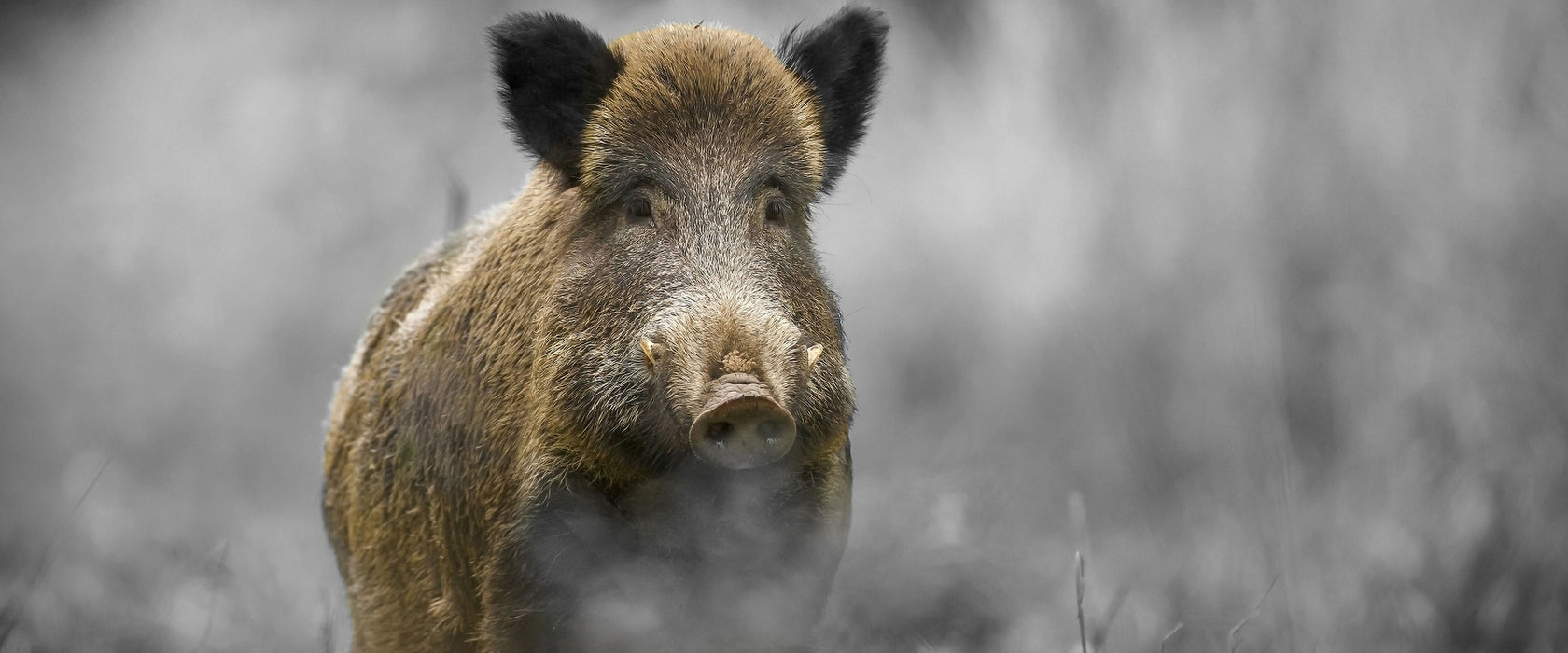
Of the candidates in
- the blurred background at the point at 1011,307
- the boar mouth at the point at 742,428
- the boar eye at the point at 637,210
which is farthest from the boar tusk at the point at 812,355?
the blurred background at the point at 1011,307

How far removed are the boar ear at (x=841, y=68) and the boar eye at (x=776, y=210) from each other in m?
0.20

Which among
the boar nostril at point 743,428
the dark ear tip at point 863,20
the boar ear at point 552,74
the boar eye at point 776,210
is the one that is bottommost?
the boar nostril at point 743,428

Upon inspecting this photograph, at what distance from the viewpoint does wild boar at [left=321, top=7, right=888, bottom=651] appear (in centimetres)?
372

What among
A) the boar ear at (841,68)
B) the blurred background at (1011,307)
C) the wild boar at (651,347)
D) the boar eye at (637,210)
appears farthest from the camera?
the blurred background at (1011,307)

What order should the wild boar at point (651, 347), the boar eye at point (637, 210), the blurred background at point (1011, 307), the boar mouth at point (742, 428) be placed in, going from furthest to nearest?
the blurred background at point (1011, 307), the boar eye at point (637, 210), the wild boar at point (651, 347), the boar mouth at point (742, 428)

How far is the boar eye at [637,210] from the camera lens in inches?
153

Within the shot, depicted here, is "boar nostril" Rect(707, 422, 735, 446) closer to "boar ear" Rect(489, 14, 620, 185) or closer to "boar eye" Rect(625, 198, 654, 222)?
"boar eye" Rect(625, 198, 654, 222)

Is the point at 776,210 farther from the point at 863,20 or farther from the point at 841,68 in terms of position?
the point at 863,20

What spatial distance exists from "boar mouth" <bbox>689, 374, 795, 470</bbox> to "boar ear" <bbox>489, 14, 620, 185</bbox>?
1213 millimetres

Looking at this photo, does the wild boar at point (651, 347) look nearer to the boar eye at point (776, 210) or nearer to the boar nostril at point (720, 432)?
the boar eye at point (776, 210)

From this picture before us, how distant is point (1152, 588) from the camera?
6473 millimetres

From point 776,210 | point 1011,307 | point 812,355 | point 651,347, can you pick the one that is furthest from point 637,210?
point 1011,307

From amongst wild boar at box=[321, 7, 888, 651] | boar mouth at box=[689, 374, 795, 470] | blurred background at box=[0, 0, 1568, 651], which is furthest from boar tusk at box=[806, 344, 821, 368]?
blurred background at box=[0, 0, 1568, 651]

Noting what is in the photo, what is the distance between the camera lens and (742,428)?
3104 mm
